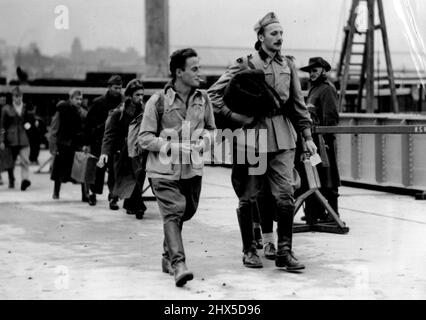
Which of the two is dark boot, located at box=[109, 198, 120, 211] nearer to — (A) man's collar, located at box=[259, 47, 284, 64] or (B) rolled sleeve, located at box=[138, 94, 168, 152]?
(A) man's collar, located at box=[259, 47, 284, 64]

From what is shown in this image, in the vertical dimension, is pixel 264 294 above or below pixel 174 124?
below

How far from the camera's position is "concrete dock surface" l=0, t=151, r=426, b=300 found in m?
6.52

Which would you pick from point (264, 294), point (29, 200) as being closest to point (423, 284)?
point (264, 294)

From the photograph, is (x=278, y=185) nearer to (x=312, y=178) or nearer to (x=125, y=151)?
(x=312, y=178)

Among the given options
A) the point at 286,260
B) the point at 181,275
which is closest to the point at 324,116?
the point at 286,260

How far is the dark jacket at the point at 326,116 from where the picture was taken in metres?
10.2

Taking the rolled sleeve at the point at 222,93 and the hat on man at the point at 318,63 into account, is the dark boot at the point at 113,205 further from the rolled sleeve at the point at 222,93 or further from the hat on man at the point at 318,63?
the rolled sleeve at the point at 222,93

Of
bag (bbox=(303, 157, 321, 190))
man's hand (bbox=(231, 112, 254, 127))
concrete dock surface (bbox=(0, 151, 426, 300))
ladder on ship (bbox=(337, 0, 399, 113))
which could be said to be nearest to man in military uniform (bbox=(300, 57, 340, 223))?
concrete dock surface (bbox=(0, 151, 426, 300))

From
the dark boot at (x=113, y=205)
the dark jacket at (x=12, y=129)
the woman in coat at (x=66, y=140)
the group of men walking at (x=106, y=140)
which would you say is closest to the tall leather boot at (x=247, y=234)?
the group of men walking at (x=106, y=140)

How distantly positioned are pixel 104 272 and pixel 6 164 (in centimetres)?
883

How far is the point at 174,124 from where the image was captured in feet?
22.9

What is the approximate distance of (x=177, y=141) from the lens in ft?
22.7

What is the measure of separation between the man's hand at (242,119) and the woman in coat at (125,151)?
12.5 ft
